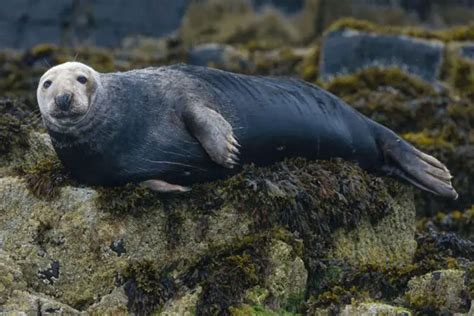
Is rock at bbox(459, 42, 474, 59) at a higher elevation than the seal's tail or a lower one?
lower

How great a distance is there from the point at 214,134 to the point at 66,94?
988mm

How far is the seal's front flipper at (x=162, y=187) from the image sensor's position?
7.89m

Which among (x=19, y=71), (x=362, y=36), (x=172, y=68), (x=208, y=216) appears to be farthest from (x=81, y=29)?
(x=208, y=216)

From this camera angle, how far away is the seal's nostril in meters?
7.95

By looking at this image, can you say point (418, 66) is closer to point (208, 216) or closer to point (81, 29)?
point (81, 29)

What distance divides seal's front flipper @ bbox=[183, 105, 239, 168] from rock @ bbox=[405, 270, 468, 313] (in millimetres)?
1441

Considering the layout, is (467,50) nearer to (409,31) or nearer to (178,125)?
(409,31)

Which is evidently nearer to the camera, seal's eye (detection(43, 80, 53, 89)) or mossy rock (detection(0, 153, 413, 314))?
mossy rock (detection(0, 153, 413, 314))

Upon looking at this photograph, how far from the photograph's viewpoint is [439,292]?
743 cm

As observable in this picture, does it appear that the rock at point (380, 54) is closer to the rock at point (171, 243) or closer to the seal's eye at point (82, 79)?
the rock at point (171, 243)

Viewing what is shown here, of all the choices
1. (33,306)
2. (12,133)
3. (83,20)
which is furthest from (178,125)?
(83,20)

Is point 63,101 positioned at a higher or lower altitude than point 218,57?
higher

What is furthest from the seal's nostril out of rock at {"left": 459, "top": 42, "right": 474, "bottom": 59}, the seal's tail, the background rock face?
the background rock face

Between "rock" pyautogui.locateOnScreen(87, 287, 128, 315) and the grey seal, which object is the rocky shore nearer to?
"rock" pyautogui.locateOnScreen(87, 287, 128, 315)
